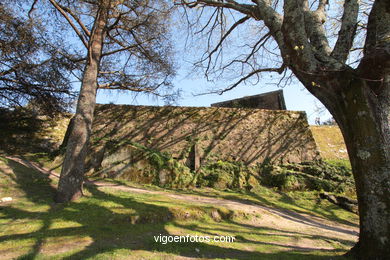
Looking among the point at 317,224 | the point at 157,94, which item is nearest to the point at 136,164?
the point at 157,94

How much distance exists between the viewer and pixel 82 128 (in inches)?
196

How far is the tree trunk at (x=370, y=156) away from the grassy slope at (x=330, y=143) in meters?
13.0

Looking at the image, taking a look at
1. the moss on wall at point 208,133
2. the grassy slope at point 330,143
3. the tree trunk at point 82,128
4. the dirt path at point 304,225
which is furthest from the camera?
the grassy slope at point 330,143

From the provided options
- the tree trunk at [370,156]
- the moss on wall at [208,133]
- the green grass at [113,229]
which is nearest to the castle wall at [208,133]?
the moss on wall at [208,133]

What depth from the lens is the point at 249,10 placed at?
5.21 meters

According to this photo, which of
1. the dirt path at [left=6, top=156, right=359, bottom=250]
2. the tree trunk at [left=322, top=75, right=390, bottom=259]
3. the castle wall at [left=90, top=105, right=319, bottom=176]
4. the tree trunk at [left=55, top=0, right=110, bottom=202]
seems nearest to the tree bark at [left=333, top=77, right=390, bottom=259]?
the tree trunk at [left=322, top=75, right=390, bottom=259]

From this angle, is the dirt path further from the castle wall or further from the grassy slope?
the grassy slope

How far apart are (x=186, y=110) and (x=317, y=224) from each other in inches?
278

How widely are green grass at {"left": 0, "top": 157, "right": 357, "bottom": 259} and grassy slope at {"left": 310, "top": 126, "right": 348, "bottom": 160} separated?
10.1 meters

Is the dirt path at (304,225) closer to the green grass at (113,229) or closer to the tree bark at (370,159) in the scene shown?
the green grass at (113,229)

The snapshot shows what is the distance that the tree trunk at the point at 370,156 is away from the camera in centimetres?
251

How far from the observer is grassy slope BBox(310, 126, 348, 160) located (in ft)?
47.3

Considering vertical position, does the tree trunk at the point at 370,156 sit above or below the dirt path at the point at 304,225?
above

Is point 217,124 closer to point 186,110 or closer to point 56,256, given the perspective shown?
point 186,110
